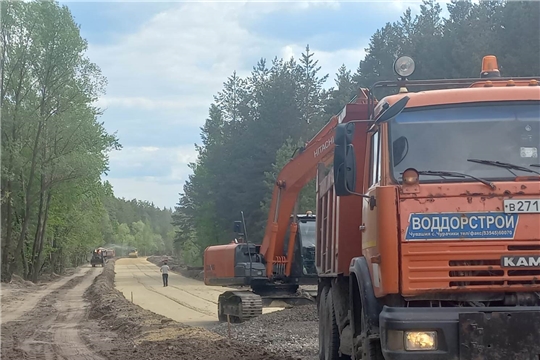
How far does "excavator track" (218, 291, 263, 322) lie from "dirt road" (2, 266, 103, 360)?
4044 mm

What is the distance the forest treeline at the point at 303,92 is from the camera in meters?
35.4

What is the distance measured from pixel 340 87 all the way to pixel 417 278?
48898 mm

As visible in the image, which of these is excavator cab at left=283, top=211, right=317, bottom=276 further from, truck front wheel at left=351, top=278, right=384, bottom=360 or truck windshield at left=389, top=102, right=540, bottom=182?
truck windshield at left=389, top=102, right=540, bottom=182

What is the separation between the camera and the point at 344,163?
7.00m

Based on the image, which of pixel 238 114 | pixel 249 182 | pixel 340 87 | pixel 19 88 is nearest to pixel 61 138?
pixel 19 88

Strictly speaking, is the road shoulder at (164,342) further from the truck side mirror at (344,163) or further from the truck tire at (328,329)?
the truck side mirror at (344,163)

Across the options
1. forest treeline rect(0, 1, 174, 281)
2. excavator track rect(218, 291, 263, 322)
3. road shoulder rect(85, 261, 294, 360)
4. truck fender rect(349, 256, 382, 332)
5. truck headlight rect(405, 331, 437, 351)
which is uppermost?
forest treeline rect(0, 1, 174, 281)

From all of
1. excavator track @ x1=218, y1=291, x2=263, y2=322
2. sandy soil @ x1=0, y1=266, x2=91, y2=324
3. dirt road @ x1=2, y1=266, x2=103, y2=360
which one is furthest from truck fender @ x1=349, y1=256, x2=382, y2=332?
sandy soil @ x1=0, y1=266, x2=91, y2=324

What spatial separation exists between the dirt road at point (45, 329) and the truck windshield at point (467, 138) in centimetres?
896

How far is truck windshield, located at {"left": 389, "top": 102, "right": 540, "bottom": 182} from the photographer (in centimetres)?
664

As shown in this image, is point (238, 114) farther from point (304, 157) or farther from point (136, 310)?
point (304, 157)

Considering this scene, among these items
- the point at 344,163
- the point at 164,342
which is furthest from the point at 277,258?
the point at 344,163

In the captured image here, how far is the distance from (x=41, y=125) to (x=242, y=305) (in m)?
30.1

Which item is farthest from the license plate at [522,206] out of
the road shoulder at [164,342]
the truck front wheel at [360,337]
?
the road shoulder at [164,342]
